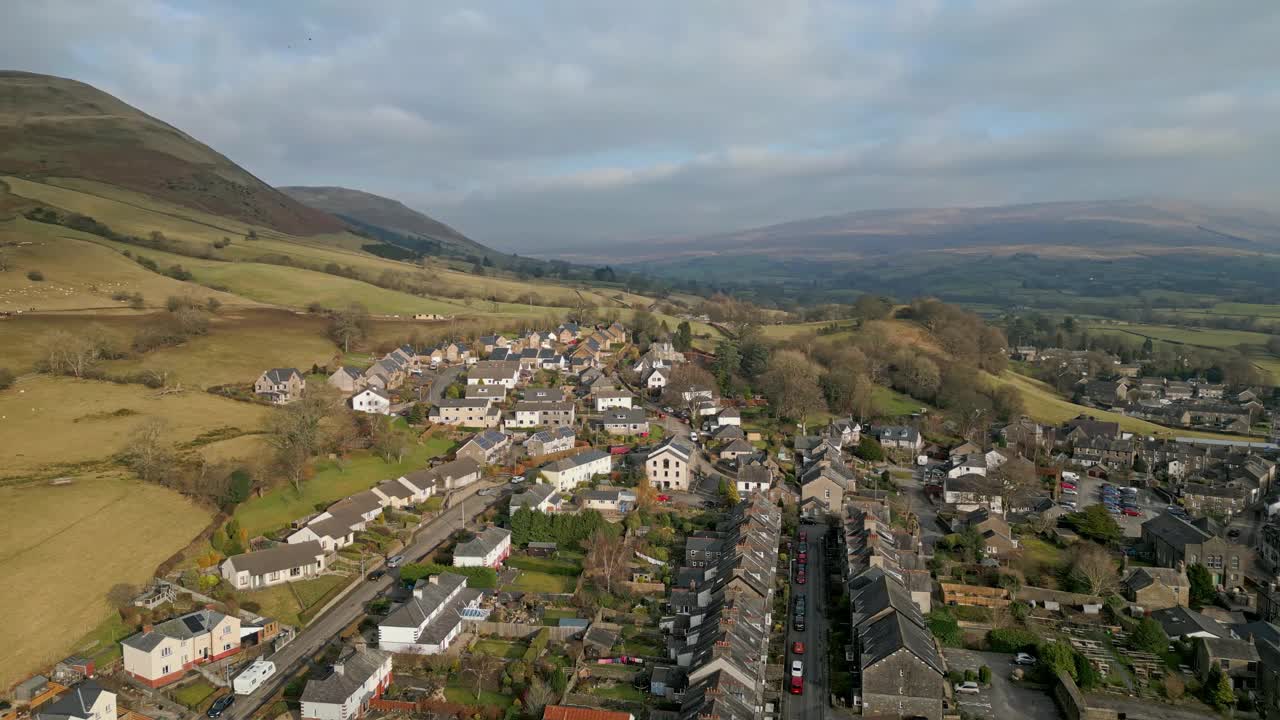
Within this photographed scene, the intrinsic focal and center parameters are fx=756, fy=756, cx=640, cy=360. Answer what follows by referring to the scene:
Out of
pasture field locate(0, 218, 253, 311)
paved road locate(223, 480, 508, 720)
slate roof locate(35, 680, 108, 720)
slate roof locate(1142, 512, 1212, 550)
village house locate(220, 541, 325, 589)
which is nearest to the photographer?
slate roof locate(35, 680, 108, 720)

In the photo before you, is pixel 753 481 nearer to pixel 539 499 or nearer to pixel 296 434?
pixel 539 499

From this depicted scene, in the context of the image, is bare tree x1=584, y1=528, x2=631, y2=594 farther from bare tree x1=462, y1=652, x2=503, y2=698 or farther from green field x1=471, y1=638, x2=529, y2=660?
bare tree x1=462, y1=652, x2=503, y2=698

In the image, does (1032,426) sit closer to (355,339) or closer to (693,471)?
(693,471)

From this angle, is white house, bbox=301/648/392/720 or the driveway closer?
white house, bbox=301/648/392/720

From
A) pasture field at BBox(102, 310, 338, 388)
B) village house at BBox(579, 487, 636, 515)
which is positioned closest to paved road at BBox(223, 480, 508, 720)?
village house at BBox(579, 487, 636, 515)

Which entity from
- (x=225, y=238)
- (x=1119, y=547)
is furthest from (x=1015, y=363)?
(x=225, y=238)
